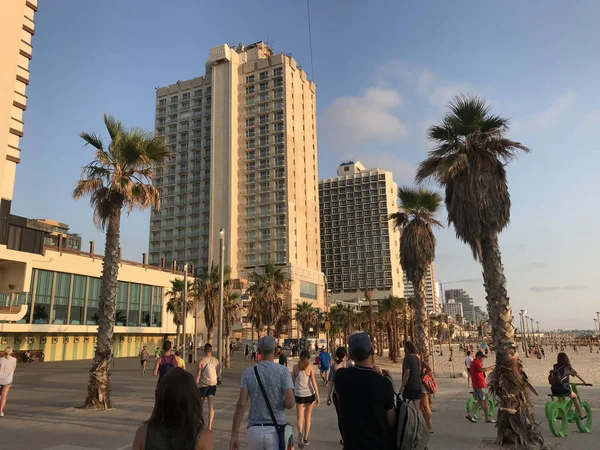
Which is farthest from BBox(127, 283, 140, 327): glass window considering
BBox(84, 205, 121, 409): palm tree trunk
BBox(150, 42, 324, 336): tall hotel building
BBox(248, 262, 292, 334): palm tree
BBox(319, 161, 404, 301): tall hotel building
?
BBox(319, 161, 404, 301): tall hotel building

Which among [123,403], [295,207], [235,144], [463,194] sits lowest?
[123,403]

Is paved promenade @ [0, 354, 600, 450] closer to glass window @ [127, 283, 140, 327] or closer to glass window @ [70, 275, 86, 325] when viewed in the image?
glass window @ [70, 275, 86, 325]

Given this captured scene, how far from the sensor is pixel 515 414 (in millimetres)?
8727

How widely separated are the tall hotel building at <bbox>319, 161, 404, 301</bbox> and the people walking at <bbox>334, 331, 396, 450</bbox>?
124821 millimetres

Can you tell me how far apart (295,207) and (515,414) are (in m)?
85.7

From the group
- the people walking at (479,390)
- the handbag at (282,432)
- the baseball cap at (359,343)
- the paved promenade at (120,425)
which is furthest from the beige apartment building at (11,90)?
Answer: the baseball cap at (359,343)

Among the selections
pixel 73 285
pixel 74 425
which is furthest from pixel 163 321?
pixel 74 425

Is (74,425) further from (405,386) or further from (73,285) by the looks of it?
(73,285)

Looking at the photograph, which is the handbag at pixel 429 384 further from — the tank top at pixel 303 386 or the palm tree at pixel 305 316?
the palm tree at pixel 305 316

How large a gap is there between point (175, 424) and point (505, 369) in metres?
8.42

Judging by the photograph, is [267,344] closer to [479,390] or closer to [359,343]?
[359,343]

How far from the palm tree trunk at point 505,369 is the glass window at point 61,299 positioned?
145 ft

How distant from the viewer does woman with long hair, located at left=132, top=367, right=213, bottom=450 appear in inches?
104

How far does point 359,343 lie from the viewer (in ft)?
12.5
